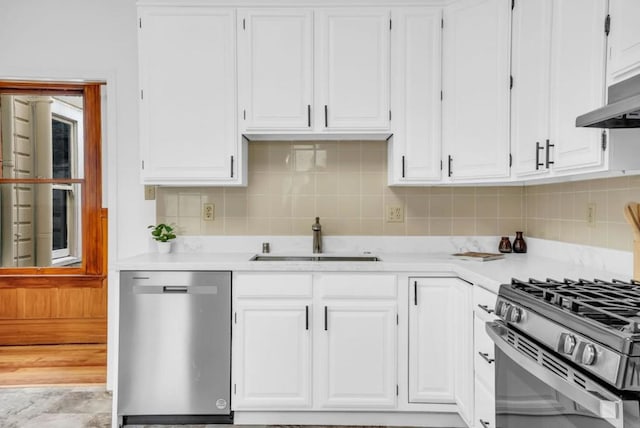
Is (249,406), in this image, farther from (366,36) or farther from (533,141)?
(366,36)

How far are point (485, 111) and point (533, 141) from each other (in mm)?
396

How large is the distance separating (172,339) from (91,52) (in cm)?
189

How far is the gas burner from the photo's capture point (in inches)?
43.5

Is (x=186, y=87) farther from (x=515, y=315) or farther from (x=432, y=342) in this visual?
(x=515, y=315)

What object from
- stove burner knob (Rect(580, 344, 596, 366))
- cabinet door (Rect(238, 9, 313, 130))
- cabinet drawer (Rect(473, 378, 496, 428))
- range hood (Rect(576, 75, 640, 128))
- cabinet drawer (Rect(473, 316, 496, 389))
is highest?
cabinet door (Rect(238, 9, 313, 130))

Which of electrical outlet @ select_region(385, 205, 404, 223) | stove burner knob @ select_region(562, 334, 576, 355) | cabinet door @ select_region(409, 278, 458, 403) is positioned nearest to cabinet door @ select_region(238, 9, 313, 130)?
electrical outlet @ select_region(385, 205, 404, 223)

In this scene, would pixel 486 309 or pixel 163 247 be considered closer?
pixel 486 309

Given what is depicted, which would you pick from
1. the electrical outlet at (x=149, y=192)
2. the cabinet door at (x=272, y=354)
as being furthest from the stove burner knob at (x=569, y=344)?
the electrical outlet at (x=149, y=192)

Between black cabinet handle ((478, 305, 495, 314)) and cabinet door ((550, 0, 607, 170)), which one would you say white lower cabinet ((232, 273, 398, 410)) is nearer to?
black cabinet handle ((478, 305, 495, 314))

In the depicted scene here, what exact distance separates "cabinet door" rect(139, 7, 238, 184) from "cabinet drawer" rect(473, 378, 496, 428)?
1783mm

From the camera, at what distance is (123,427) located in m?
2.48

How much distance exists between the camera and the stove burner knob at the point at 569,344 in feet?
3.67

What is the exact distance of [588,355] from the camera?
3.44 ft

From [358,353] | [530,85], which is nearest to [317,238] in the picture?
[358,353]
